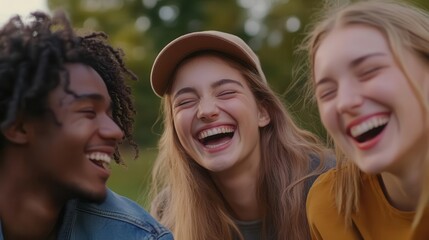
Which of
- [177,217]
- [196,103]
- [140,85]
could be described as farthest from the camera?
[140,85]

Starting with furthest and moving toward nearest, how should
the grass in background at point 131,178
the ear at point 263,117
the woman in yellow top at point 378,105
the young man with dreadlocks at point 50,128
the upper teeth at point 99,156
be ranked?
the grass in background at point 131,178, the ear at point 263,117, the upper teeth at point 99,156, the young man with dreadlocks at point 50,128, the woman in yellow top at point 378,105

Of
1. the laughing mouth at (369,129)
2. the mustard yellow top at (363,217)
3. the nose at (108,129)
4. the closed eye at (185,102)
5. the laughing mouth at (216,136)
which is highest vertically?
the closed eye at (185,102)

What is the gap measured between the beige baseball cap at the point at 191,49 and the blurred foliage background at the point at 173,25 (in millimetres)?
15299

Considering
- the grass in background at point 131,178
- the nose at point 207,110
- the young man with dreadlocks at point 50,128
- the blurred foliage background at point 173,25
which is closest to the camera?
the young man with dreadlocks at point 50,128

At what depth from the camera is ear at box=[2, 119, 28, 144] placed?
329 centimetres

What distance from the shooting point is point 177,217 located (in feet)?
14.5

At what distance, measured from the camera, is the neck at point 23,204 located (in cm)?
338

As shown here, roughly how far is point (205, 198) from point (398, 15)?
164 cm

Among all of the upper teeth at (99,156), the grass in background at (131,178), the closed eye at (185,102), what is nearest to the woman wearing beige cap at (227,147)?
the closed eye at (185,102)

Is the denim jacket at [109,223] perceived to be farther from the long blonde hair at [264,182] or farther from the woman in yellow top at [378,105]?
the woman in yellow top at [378,105]

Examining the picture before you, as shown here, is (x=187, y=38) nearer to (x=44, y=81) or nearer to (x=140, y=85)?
(x=44, y=81)

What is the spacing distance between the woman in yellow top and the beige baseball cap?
0.83 metres

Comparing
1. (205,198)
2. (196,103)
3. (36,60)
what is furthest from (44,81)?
(205,198)

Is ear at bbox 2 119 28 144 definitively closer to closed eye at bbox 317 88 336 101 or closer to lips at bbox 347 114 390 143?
closed eye at bbox 317 88 336 101
